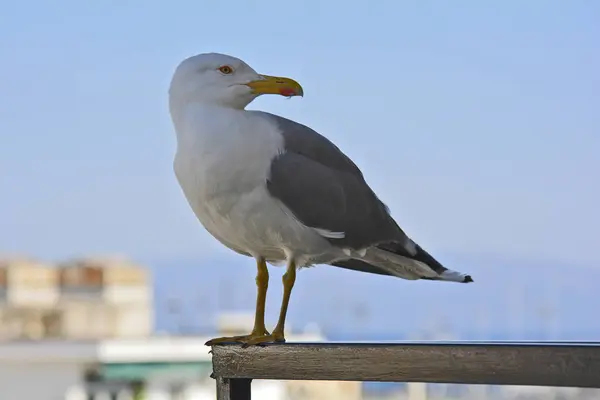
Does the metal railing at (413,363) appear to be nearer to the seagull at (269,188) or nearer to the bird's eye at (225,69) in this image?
the seagull at (269,188)

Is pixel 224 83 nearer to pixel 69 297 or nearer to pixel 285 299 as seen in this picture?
pixel 285 299

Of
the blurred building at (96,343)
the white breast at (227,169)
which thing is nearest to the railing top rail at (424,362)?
the white breast at (227,169)

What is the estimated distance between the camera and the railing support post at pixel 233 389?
1149mm

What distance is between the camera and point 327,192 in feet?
4.47

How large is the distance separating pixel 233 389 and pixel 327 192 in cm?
30

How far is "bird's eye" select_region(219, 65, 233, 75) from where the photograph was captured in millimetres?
1343

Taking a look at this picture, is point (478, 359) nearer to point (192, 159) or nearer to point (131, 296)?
point (192, 159)

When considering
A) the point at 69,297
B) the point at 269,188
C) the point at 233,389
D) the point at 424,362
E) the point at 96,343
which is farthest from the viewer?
the point at 69,297

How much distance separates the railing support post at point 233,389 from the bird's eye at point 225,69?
366mm

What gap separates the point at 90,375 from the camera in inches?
448

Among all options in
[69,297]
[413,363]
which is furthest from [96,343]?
[413,363]

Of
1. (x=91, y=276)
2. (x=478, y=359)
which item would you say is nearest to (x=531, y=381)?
(x=478, y=359)

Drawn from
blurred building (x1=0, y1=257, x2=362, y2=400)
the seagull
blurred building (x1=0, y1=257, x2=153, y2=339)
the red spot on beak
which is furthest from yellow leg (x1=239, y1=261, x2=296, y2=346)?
blurred building (x1=0, y1=257, x2=153, y2=339)

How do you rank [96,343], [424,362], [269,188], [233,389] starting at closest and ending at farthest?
[424,362] < [233,389] < [269,188] < [96,343]
